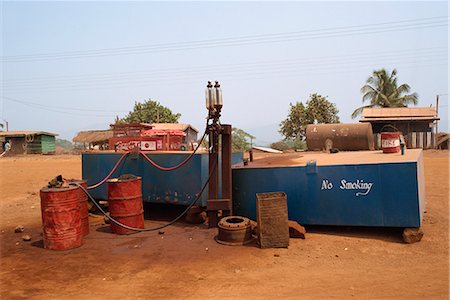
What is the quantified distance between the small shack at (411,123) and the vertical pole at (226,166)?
758 inches

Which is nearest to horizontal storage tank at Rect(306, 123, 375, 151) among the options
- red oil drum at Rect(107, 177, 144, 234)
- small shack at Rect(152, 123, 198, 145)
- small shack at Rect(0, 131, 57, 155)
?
red oil drum at Rect(107, 177, 144, 234)

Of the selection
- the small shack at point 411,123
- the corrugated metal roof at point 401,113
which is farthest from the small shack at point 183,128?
the small shack at point 411,123

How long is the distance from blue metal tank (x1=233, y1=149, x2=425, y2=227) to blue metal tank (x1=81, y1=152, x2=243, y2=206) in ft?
4.25

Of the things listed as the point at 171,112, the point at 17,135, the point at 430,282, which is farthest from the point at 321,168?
the point at 17,135

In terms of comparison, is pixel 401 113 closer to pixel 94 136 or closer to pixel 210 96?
pixel 210 96

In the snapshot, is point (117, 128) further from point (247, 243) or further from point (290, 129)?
point (290, 129)

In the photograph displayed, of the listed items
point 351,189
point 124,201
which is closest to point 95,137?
point 124,201

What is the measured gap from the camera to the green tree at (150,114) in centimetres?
3750

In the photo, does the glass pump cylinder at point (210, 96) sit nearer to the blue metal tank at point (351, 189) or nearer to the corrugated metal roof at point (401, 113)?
the blue metal tank at point (351, 189)

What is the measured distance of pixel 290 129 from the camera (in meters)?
31.9

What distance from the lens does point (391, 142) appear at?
6.80 metres

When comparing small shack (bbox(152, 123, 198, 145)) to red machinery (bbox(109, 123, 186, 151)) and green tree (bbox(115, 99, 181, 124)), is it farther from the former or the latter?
red machinery (bbox(109, 123, 186, 151))

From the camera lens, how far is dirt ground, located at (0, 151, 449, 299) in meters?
3.94

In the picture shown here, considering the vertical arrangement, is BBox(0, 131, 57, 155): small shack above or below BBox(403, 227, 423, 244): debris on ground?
above
